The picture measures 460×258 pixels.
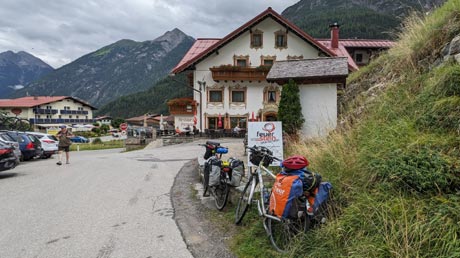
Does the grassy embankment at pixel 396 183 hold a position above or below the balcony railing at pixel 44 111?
below

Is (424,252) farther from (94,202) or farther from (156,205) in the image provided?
(94,202)

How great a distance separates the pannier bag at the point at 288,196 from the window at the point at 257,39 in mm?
26897

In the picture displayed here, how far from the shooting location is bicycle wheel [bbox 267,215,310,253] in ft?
11.4

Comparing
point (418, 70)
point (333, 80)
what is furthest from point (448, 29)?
point (333, 80)

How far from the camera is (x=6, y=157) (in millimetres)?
9492

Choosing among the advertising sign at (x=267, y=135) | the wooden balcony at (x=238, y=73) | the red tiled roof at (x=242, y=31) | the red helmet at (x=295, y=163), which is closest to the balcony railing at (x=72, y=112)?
the red tiled roof at (x=242, y=31)

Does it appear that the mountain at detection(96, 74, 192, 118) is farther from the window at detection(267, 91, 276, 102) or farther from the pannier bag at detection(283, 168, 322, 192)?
→ the pannier bag at detection(283, 168, 322, 192)

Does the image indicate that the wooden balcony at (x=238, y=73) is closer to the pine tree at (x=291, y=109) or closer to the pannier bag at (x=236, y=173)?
the pine tree at (x=291, y=109)

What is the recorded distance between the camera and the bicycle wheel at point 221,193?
18.9 feet

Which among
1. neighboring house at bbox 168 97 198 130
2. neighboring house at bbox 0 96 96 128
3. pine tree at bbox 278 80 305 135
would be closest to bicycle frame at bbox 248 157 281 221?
pine tree at bbox 278 80 305 135

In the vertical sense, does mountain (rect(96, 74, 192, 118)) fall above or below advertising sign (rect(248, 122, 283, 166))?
above

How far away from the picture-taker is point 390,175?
123 inches

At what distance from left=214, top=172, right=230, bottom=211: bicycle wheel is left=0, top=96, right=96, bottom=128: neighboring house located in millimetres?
63671

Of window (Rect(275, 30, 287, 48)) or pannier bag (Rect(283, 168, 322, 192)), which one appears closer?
pannier bag (Rect(283, 168, 322, 192))
